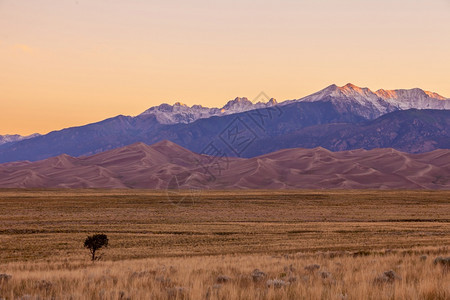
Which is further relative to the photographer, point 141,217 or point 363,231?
point 141,217

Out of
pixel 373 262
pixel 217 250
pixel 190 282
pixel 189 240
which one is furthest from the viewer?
pixel 189 240

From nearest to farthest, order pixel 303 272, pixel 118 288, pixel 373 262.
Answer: pixel 118 288, pixel 303 272, pixel 373 262

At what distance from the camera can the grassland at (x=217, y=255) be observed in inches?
443

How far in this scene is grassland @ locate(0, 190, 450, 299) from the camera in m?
11.2

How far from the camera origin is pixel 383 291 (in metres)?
10.4

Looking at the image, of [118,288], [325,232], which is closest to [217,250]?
[325,232]

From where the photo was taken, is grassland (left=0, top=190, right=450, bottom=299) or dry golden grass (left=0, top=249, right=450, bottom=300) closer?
dry golden grass (left=0, top=249, right=450, bottom=300)

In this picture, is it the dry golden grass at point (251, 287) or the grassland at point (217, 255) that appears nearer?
the dry golden grass at point (251, 287)

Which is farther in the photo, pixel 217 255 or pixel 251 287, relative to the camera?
pixel 217 255

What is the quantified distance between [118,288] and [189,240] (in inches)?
1202

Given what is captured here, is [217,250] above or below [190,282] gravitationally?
below

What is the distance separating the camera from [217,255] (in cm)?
2958

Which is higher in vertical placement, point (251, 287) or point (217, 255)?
point (251, 287)

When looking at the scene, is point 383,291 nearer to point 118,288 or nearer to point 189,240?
point 118,288
